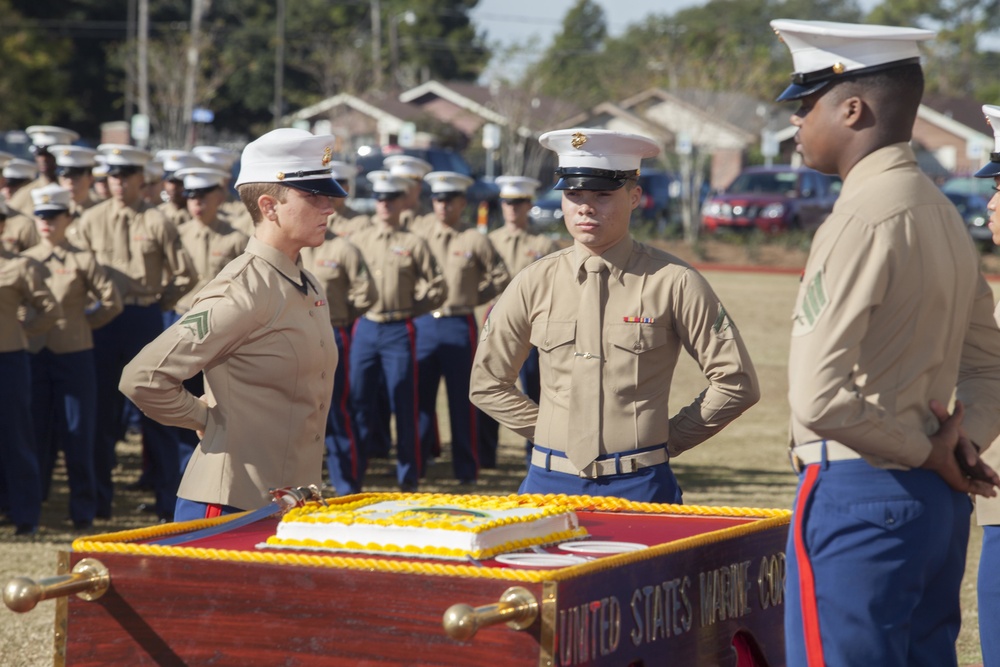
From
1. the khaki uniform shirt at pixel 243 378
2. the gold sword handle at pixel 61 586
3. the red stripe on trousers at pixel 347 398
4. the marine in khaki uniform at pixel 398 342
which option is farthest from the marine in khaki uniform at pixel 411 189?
the gold sword handle at pixel 61 586

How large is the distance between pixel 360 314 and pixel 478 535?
7.65m

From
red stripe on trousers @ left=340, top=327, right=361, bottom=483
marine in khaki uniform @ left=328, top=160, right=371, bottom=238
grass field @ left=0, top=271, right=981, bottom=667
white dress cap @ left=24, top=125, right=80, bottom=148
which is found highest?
white dress cap @ left=24, top=125, right=80, bottom=148

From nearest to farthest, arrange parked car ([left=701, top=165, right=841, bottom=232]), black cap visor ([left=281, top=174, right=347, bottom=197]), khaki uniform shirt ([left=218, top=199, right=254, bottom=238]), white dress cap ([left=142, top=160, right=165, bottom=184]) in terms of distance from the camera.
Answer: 1. black cap visor ([left=281, top=174, right=347, bottom=197])
2. khaki uniform shirt ([left=218, top=199, right=254, bottom=238])
3. white dress cap ([left=142, top=160, right=165, bottom=184])
4. parked car ([left=701, top=165, right=841, bottom=232])

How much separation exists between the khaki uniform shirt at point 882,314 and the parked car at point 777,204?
98.8ft

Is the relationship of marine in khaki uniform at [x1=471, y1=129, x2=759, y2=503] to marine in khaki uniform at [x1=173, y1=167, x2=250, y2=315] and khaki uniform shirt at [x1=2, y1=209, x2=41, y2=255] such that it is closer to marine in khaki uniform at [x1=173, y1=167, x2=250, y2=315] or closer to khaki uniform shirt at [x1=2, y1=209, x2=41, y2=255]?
marine in khaki uniform at [x1=173, y1=167, x2=250, y2=315]

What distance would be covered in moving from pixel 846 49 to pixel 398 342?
26.3ft

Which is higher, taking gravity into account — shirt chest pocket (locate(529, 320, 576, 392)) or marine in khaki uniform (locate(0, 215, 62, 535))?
shirt chest pocket (locate(529, 320, 576, 392))

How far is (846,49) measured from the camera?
3127 mm

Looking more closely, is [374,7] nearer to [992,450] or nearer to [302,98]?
[302,98]

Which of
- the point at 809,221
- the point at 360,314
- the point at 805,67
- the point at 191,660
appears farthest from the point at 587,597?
the point at 809,221

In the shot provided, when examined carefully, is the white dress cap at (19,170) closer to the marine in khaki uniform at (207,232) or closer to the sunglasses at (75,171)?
the sunglasses at (75,171)

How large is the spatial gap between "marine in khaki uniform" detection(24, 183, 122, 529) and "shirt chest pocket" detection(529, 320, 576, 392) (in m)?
4.89

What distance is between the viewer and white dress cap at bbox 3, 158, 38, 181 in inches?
474

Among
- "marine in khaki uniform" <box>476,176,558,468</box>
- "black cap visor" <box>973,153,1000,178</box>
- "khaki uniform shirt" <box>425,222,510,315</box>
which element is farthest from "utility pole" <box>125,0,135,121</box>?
"black cap visor" <box>973,153,1000,178</box>
